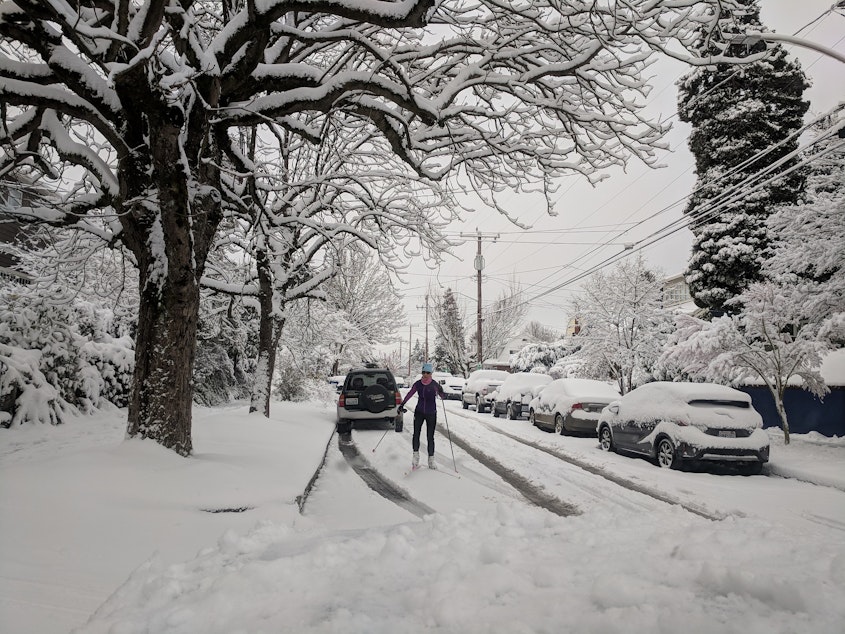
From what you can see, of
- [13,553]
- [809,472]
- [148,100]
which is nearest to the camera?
[13,553]

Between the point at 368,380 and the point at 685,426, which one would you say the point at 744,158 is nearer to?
the point at 685,426

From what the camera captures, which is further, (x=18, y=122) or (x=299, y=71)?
(x=18, y=122)

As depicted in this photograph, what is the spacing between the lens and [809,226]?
1269 centimetres

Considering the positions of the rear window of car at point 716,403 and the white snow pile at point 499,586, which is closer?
the white snow pile at point 499,586

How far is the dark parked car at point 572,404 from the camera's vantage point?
14305mm

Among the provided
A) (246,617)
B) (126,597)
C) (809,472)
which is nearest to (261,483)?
(126,597)

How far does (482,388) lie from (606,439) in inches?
466

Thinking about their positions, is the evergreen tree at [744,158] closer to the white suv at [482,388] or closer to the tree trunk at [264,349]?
the white suv at [482,388]

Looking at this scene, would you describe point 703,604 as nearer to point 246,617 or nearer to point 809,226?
point 246,617

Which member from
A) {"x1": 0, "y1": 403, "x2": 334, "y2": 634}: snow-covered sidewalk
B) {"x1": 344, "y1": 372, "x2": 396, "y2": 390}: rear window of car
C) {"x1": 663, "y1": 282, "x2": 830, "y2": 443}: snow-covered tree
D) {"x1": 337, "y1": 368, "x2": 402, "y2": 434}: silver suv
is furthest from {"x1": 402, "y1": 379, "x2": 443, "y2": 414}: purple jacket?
{"x1": 663, "y1": 282, "x2": 830, "y2": 443}: snow-covered tree

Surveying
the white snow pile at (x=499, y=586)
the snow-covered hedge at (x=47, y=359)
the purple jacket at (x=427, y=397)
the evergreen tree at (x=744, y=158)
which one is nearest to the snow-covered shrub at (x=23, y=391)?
the snow-covered hedge at (x=47, y=359)

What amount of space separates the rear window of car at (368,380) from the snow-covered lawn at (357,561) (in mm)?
7317

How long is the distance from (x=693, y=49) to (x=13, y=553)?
813 cm

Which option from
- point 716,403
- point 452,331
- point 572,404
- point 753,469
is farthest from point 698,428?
point 452,331
